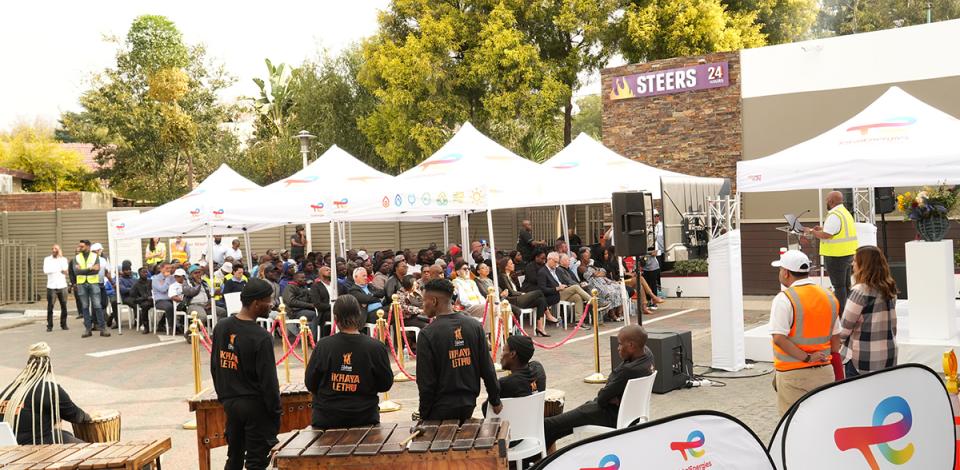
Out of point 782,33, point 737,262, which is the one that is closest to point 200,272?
point 737,262

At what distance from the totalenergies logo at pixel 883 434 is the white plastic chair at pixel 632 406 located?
2228mm

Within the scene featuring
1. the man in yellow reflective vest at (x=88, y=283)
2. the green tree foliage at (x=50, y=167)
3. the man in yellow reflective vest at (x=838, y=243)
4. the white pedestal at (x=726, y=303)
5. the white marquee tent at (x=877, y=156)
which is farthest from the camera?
the green tree foliage at (x=50, y=167)

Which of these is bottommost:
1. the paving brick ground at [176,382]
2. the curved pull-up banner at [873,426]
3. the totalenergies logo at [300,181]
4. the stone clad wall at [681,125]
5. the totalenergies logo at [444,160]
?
the paving brick ground at [176,382]

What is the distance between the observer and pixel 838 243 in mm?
11289

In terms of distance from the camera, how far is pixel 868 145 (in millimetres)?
10000

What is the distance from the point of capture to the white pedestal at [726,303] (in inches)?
425

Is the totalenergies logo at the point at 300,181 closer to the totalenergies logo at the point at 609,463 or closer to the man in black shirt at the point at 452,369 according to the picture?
the man in black shirt at the point at 452,369

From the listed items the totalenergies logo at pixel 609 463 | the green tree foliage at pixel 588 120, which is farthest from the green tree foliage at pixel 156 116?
the totalenergies logo at pixel 609 463

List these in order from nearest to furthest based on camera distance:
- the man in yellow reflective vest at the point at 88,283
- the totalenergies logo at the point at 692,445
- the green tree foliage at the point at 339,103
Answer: the totalenergies logo at the point at 692,445 < the man in yellow reflective vest at the point at 88,283 < the green tree foliage at the point at 339,103

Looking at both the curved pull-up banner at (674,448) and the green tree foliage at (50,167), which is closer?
the curved pull-up banner at (674,448)

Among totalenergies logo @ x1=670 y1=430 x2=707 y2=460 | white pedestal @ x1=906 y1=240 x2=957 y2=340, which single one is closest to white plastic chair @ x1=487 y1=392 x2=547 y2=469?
totalenergies logo @ x1=670 y1=430 x2=707 y2=460

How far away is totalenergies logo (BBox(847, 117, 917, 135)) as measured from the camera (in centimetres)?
1012

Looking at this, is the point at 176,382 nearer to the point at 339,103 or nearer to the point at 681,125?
the point at 681,125

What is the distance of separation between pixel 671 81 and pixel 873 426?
64.6 ft
